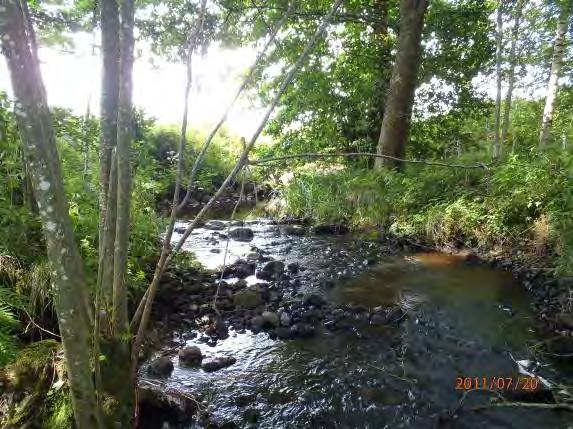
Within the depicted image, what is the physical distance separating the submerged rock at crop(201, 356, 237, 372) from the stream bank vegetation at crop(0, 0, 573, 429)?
1061mm

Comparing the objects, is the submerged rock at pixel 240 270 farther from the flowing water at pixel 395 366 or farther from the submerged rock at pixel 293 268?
the flowing water at pixel 395 366

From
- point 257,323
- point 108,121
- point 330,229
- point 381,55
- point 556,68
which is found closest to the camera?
point 108,121

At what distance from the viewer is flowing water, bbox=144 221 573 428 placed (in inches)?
135

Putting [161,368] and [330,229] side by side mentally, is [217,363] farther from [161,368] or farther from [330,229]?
[330,229]

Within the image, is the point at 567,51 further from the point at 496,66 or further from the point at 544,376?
the point at 544,376

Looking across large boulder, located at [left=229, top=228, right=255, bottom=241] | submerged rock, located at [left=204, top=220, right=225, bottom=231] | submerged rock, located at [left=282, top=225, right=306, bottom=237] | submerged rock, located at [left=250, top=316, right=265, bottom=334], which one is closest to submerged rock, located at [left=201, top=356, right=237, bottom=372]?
submerged rock, located at [left=250, top=316, right=265, bottom=334]

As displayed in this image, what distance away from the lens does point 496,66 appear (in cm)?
1298

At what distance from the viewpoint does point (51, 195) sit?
1824 millimetres

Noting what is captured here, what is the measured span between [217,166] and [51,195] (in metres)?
16.1

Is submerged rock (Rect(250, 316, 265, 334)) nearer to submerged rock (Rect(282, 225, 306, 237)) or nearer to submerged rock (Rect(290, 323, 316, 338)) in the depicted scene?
submerged rock (Rect(290, 323, 316, 338))

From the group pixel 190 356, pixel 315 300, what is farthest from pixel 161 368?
pixel 315 300

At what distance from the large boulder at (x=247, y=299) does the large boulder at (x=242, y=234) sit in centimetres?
445

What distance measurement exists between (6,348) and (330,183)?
34.2ft

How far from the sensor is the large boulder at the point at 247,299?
5.71 metres
